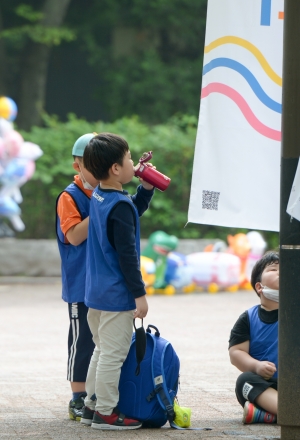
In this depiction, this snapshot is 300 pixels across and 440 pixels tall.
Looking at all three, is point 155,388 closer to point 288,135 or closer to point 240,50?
point 288,135

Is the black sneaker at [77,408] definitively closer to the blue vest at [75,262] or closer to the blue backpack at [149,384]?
the blue backpack at [149,384]

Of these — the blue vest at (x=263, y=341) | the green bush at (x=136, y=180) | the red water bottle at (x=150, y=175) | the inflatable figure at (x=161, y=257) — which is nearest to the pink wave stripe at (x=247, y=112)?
the red water bottle at (x=150, y=175)

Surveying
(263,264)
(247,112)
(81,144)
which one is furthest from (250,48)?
(263,264)

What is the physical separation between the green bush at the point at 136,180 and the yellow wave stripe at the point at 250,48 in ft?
30.3

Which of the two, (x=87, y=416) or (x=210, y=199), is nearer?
(x=87, y=416)

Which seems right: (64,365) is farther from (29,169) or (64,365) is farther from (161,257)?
Answer: (29,169)

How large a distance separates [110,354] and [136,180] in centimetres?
1000

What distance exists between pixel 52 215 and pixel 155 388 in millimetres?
10224

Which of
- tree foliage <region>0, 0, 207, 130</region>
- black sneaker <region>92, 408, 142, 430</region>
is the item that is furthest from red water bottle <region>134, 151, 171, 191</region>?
tree foliage <region>0, 0, 207, 130</region>

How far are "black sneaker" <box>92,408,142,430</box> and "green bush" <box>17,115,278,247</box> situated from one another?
980 cm

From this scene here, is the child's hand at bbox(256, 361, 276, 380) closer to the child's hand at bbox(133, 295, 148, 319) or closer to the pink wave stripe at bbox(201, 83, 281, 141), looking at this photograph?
the child's hand at bbox(133, 295, 148, 319)

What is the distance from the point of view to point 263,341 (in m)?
4.71

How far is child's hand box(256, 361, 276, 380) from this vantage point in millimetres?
4594

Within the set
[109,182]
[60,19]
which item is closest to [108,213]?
[109,182]
